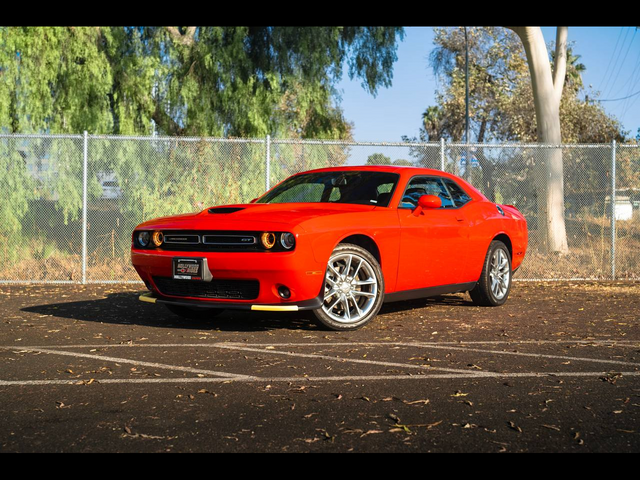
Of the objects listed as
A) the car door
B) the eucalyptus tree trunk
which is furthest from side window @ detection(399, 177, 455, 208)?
the eucalyptus tree trunk

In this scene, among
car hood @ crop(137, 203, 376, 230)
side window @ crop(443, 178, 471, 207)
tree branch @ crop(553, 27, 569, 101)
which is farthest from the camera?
tree branch @ crop(553, 27, 569, 101)

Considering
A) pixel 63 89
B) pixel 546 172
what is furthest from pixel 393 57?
pixel 63 89

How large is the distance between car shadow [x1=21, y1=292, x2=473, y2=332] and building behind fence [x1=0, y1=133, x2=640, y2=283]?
9.31 feet

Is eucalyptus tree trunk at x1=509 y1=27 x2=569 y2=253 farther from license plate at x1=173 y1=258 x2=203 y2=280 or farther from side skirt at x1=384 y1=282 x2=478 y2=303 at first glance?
license plate at x1=173 y1=258 x2=203 y2=280

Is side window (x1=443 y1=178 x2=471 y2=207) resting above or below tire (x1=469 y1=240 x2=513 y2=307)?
above

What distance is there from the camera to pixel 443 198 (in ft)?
30.0

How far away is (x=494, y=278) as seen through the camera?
974 centimetres

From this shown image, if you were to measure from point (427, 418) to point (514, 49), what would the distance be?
41.6 m

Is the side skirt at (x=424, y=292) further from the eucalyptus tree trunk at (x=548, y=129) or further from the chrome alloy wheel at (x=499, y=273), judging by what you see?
the eucalyptus tree trunk at (x=548, y=129)

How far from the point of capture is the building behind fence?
12898 mm

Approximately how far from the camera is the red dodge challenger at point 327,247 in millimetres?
7293

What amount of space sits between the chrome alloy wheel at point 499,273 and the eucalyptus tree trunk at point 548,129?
4.34 m

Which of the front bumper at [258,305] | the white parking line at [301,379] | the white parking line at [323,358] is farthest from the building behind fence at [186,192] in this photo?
the white parking line at [301,379]
